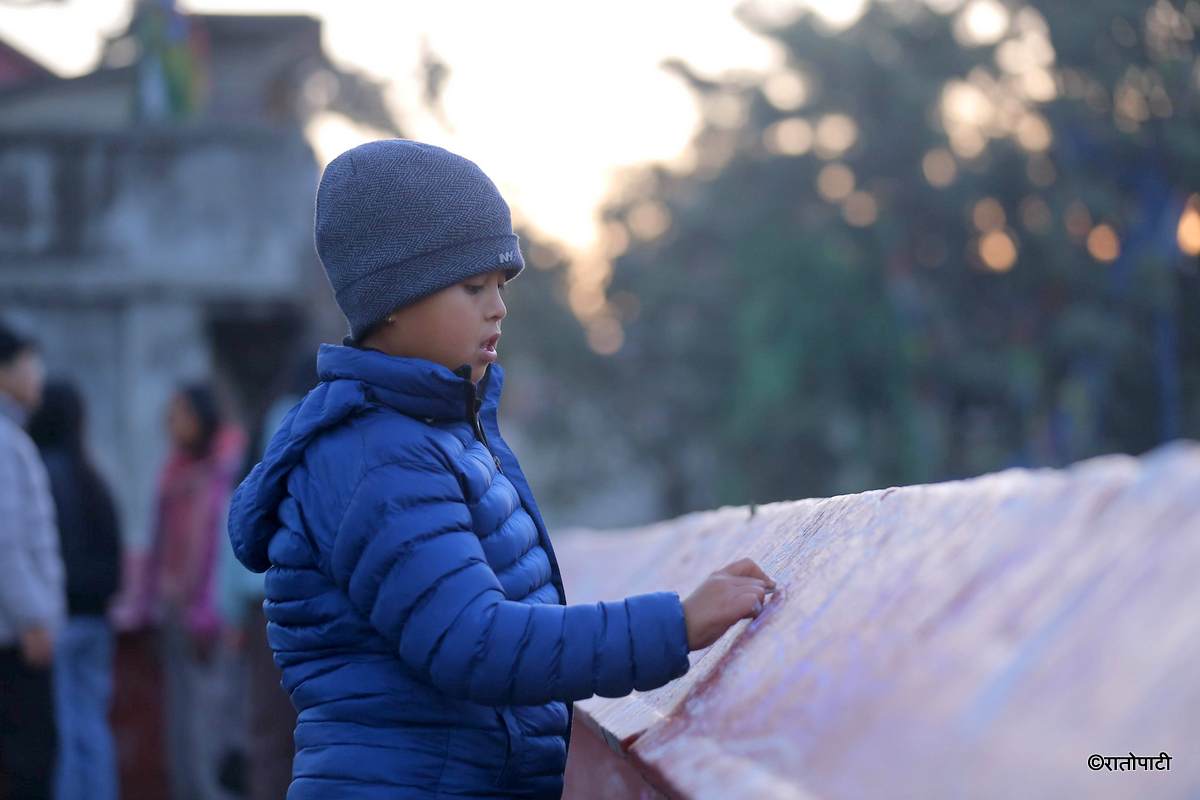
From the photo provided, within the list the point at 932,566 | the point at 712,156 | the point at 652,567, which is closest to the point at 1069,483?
the point at 932,566

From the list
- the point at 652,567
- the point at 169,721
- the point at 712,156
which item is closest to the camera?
the point at 652,567

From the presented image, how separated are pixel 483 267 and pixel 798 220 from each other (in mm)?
27738

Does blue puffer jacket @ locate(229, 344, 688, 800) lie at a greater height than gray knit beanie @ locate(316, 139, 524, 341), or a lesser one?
lesser

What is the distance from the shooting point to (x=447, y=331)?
2.09 m

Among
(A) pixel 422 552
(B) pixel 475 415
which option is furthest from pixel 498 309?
(A) pixel 422 552

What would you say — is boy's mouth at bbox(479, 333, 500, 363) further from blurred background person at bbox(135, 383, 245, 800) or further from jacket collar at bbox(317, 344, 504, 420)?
blurred background person at bbox(135, 383, 245, 800)

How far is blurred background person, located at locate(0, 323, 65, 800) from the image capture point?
16.1ft

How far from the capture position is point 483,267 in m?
2.10

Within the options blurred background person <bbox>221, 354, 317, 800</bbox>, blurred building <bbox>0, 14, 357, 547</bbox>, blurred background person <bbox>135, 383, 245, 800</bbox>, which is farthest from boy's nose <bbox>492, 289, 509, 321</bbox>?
blurred building <bbox>0, 14, 357, 547</bbox>

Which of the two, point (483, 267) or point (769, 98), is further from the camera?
point (769, 98)

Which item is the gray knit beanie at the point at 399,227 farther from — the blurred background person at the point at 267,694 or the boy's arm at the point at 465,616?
the blurred background person at the point at 267,694

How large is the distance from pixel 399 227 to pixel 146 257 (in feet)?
44.0

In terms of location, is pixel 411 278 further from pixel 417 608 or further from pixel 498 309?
pixel 417 608

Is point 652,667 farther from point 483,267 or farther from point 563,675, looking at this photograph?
point 483,267
